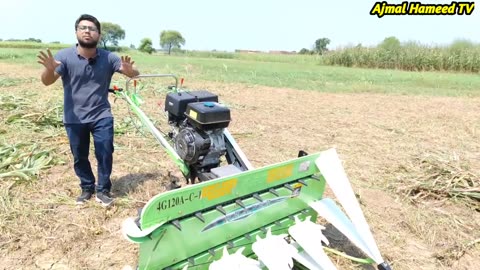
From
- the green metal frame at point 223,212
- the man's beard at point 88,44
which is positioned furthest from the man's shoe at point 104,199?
the green metal frame at point 223,212

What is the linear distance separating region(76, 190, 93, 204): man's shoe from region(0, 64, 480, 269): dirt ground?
7 centimetres

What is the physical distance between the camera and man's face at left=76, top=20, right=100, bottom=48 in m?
3.31

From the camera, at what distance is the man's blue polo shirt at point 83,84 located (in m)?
3.42

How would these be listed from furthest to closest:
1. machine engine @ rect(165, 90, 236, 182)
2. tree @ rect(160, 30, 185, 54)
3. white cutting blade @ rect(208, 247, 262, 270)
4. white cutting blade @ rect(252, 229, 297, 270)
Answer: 1. tree @ rect(160, 30, 185, 54)
2. machine engine @ rect(165, 90, 236, 182)
3. white cutting blade @ rect(252, 229, 297, 270)
4. white cutting blade @ rect(208, 247, 262, 270)

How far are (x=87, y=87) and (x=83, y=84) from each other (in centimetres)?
4

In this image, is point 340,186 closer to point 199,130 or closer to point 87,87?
point 199,130

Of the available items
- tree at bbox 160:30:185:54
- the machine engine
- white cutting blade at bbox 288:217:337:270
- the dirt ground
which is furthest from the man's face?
tree at bbox 160:30:185:54

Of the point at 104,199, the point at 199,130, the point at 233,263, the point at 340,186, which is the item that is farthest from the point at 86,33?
the point at 340,186

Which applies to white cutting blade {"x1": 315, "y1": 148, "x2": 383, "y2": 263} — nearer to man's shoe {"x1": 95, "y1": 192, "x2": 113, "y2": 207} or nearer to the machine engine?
the machine engine

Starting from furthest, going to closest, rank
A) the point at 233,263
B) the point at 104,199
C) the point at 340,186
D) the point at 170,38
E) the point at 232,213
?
the point at 170,38 → the point at 104,199 → the point at 340,186 → the point at 232,213 → the point at 233,263

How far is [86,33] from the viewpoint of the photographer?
10.9ft

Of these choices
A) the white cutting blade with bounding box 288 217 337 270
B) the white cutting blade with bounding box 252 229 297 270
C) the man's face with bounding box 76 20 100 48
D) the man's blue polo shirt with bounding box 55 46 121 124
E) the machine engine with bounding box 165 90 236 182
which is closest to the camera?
the white cutting blade with bounding box 252 229 297 270

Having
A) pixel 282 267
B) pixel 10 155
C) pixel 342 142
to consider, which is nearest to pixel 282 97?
pixel 342 142

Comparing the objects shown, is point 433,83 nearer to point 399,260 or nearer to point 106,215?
point 399,260
